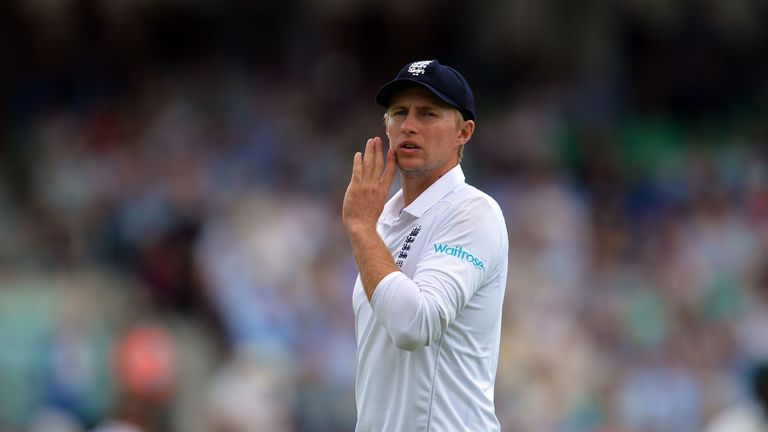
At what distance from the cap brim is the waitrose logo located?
1.53 feet

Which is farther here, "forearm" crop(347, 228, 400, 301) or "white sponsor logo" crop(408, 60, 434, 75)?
"white sponsor logo" crop(408, 60, 434, 75)

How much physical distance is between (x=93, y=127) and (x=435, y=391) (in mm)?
8477

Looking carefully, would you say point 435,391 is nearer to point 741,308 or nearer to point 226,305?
point 226,305

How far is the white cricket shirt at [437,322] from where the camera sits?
4.03 m

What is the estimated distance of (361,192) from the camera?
425 cm

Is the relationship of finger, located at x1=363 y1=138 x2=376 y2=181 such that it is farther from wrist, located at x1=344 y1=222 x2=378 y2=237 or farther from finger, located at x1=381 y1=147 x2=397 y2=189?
wrist, located at x1=344 y1=222 x2=378 y2=237

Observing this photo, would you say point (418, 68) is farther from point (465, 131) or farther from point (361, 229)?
point (361, 229)

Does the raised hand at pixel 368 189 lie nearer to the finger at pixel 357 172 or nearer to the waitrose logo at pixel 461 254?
the finger at pixel 357 172

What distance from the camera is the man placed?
4.06 meters

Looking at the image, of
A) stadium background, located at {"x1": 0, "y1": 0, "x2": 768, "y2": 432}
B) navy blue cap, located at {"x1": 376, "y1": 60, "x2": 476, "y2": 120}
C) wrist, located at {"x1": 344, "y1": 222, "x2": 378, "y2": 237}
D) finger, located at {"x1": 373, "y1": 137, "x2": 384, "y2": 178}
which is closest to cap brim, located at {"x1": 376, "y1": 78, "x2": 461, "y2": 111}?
navy blue cap, located at {"x1": 376, "y1": 60, "x2": 476, "y2": 120}

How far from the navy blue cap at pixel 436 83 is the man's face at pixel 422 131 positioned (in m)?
0.03

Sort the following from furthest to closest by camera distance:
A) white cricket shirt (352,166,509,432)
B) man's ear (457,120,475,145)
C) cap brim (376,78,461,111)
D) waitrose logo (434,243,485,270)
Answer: man's ear (457,120,475,145) → cap brim (376,78,461,111) → waitrose logo (434,243,485,270) → white cricket shirt (352,166,509,432)

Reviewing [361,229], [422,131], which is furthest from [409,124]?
[361,229]

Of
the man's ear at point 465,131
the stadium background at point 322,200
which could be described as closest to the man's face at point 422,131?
the man's ear at point 465,131
